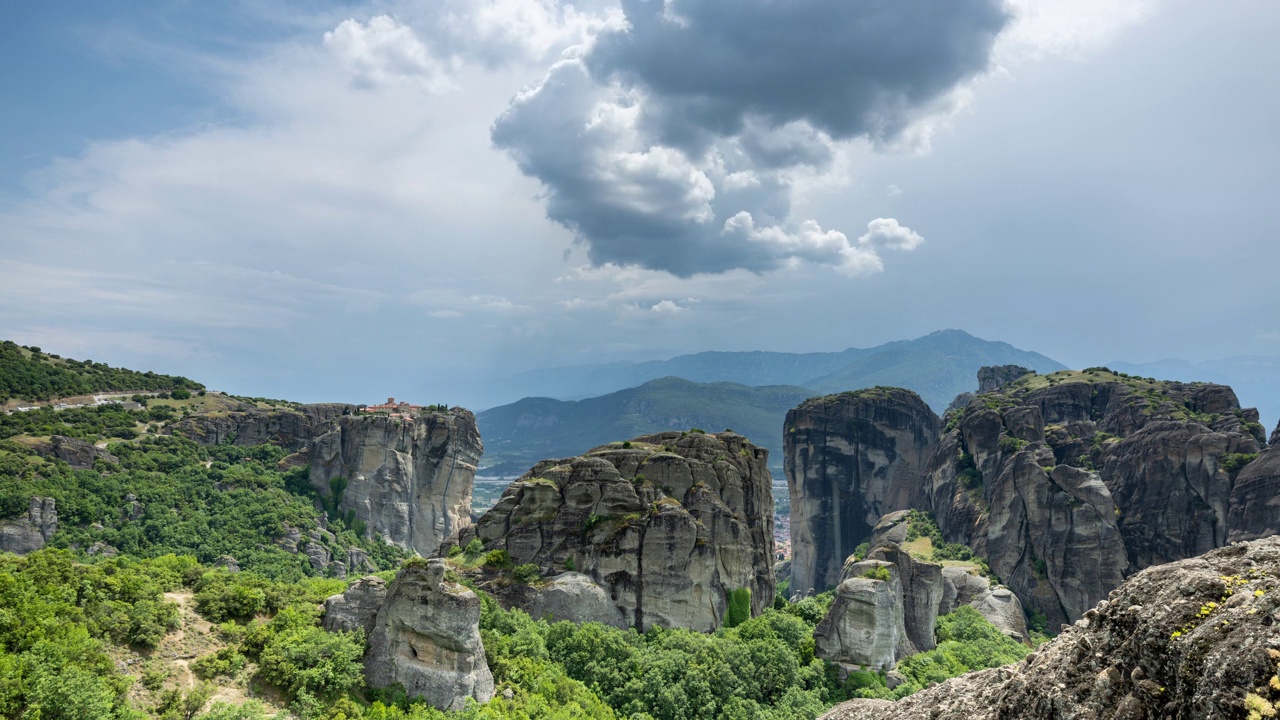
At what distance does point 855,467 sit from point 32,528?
12761 cm

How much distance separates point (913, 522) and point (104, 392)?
13964 cm

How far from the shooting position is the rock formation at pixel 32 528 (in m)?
66.2

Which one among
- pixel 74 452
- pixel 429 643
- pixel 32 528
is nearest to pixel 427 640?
pixel 429 643

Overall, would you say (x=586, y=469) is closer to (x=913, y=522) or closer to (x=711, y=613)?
(x=711, y=613)

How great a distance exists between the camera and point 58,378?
349 feet

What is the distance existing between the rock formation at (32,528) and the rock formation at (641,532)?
48.6 meters

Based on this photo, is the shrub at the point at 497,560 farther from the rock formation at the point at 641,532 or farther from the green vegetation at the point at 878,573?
the green vegetation at the point at 878,573

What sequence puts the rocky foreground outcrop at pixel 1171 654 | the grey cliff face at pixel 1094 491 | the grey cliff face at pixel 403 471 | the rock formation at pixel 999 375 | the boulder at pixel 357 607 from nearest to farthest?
the rocky foreground outcrop at pixel 1171 654 → the boulder at pixel 357 607 → the grey cliff face at pixel 1094 491 → the grey cliff face at pixel 403 471 → the rock formation at pixel 999 375

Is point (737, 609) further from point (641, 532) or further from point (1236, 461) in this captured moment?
point (1236, 461)

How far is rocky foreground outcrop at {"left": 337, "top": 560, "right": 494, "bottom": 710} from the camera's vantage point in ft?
103

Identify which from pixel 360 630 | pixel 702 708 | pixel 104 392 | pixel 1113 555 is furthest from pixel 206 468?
pixel 1113 555

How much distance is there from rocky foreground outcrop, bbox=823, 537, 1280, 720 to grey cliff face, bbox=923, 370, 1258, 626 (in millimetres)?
83749

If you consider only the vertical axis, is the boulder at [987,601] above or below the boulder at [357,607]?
below

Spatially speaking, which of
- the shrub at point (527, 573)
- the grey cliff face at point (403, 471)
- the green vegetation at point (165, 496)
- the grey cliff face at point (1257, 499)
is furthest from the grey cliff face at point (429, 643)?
the grey cliff face at point (1257, 499)
